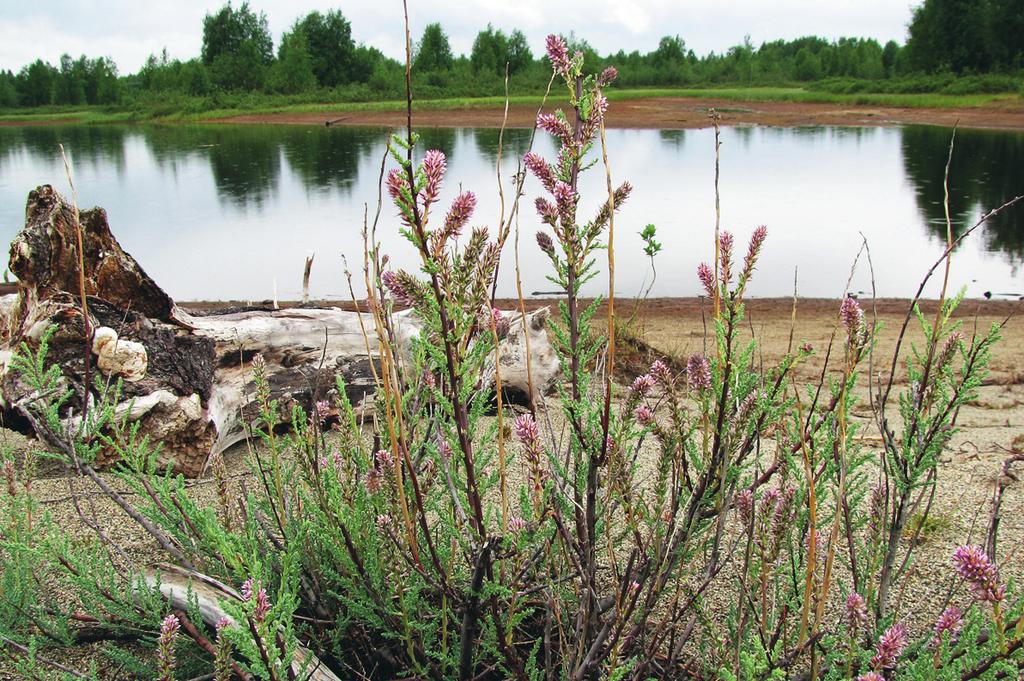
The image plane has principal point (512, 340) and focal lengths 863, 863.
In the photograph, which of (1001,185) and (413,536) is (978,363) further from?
(1001,185)

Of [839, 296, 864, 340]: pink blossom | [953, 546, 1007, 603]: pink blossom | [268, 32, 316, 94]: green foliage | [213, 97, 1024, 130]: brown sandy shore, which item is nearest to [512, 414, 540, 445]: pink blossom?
[839, 296, 864, 340]: pink blossom

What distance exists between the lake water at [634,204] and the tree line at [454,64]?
1589cm

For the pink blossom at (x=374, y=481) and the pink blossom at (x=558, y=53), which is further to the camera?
the pink blossom at (x=374, y=481)

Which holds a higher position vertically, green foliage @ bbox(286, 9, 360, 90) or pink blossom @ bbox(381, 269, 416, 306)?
green foliage @ bbox(286, 9, 360, 90)

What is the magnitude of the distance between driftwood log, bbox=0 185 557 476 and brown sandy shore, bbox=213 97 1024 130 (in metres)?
32.7

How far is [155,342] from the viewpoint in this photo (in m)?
4.30

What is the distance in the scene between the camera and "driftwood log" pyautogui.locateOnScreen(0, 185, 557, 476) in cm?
412

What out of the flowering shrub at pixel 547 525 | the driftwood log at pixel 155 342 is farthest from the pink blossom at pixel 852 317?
the driftwood log at pixel 155 342

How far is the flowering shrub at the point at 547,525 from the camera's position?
1614 mm

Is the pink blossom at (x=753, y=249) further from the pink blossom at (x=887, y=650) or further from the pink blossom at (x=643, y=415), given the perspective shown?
the pink blossom at (x=887, y=650)

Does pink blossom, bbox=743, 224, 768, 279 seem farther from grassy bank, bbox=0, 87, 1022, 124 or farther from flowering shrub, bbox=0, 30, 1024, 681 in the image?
grassy bank, bbox=0, 87, 1022, 124

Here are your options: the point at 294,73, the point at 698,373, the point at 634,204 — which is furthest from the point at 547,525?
the point at 294,73

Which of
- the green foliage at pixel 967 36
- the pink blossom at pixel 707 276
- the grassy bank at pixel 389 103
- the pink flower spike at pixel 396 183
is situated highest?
the green foliage at pixel 967 36

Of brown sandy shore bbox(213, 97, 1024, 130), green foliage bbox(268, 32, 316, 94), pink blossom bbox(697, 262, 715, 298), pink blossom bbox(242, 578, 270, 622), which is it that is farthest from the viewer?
green foliage bbox(268, 32, 316, 94)
